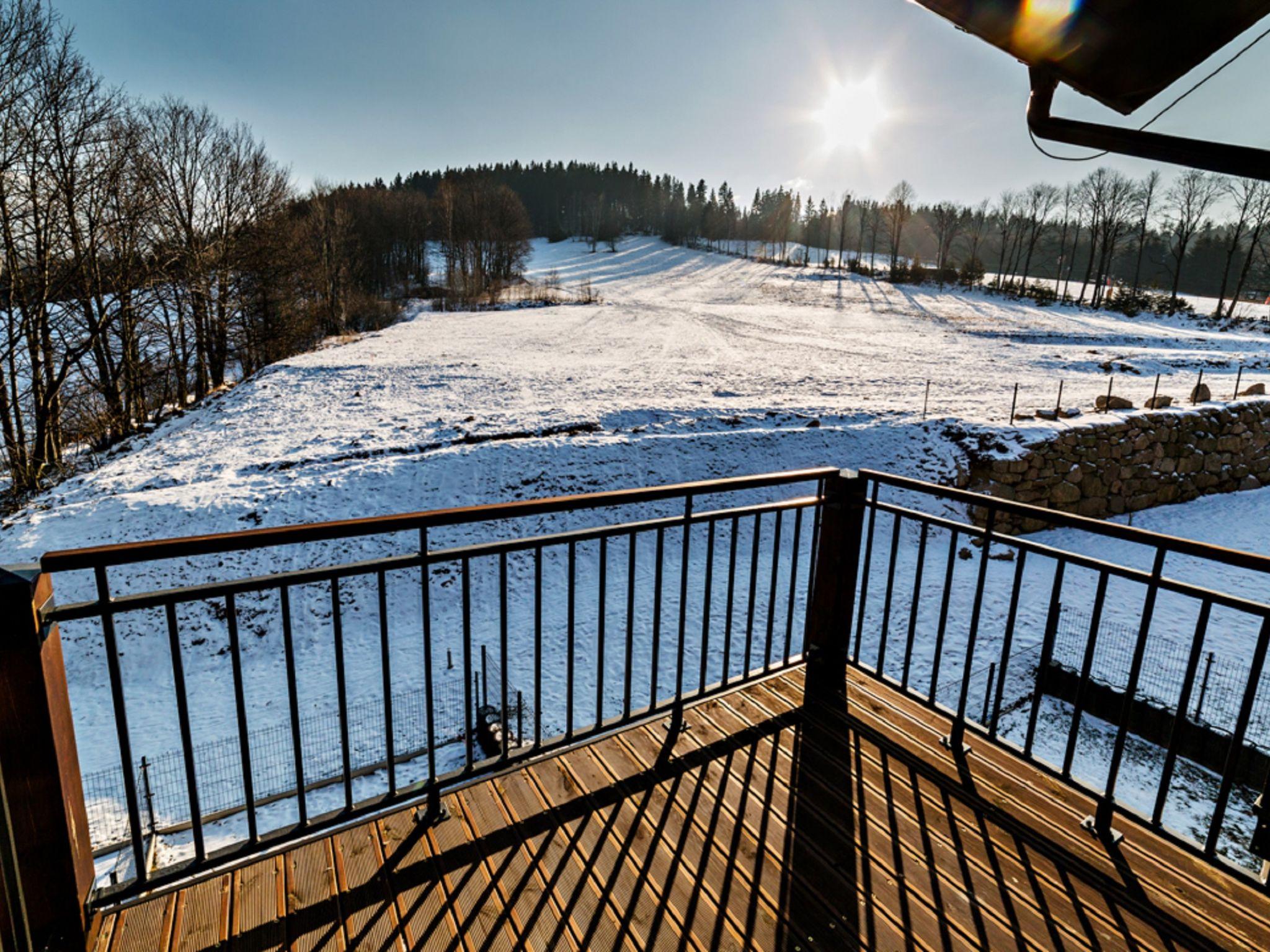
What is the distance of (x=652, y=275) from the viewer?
52500mm

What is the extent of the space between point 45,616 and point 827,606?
3.13 metres

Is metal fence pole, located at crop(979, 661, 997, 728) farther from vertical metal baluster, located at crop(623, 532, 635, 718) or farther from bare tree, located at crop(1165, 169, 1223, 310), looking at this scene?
bare tree, located at crop(1165, 169, 1223, 310)

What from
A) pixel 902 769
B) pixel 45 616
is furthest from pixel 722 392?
pixel 45 616

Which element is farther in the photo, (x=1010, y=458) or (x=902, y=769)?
(x=1010, y=458)

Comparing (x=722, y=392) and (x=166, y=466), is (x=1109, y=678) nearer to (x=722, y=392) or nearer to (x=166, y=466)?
(x=722, y=392)

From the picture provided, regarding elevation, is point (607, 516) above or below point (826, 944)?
below

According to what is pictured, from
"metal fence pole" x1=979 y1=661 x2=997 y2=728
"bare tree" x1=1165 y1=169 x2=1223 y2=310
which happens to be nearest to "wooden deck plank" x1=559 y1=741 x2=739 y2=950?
"metal fence pole" x1=979 y1=661 x2=997 y2=728

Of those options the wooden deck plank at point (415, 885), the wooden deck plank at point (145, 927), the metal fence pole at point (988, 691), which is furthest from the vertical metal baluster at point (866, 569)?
the metal fence pole at point (988, 691)

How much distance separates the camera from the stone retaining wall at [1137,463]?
1096cm

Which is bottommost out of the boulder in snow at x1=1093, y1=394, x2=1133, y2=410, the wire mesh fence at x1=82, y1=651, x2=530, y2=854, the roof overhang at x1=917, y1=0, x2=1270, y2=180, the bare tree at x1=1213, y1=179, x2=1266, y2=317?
the wire mesh fence at x1=82, y1=651, x2=530, y2=854

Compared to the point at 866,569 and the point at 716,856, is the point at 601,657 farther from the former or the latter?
the point at 866,569

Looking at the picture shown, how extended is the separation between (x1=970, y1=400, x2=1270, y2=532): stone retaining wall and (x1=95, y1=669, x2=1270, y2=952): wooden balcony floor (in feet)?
31.0

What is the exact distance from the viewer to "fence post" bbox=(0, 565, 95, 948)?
150cm

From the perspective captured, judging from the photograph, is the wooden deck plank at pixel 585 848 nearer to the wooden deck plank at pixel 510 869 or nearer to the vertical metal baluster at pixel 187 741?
the wooden deck plank at pixel 510 869
